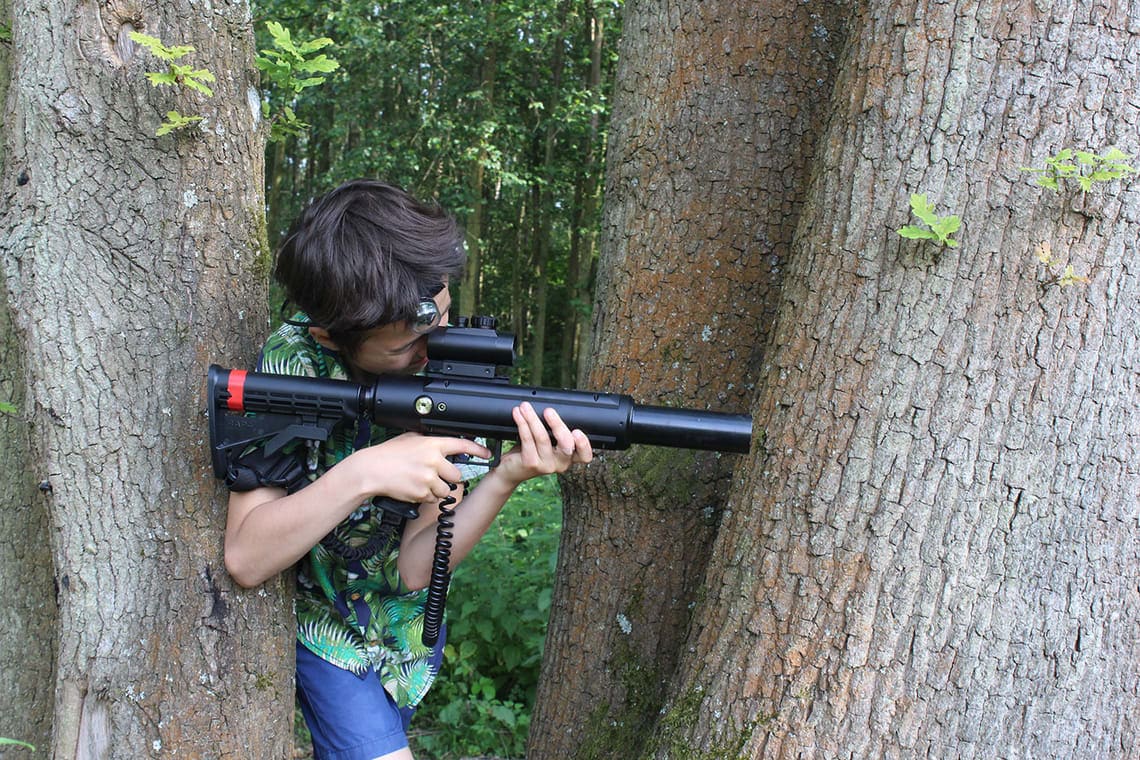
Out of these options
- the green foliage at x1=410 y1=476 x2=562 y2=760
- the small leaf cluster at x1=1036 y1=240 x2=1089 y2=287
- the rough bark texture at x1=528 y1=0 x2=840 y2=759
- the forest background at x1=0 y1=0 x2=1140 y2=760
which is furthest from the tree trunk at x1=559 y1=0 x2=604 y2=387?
the small leaf cluster at x1=1036 y1=240 x2=1089 y2=287

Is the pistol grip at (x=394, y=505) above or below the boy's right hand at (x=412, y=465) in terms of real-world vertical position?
below

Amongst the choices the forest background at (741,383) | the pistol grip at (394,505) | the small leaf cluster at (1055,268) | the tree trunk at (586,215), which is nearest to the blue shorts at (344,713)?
the forest background at (741,383)

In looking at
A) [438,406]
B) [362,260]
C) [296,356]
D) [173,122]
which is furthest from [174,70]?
[438,406]

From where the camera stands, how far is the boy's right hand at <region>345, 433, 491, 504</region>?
195 centimetres

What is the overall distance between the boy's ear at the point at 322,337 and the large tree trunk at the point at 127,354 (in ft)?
0.66

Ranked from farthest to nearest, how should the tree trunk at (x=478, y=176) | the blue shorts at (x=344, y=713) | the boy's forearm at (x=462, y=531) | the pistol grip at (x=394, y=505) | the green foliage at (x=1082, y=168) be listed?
the tree trunk at (x=478, y=176) < the blue shorts at (x=344, y=713) < the boy's forearm at (x=462, y=531) < the pistol grip at (x=394, y=505) < the green foliage at (x=1082, y=168)

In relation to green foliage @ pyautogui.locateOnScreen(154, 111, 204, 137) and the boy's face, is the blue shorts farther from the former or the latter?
green foliage @ pyautogui.locateOnScreen(154, 111, 204, 137)

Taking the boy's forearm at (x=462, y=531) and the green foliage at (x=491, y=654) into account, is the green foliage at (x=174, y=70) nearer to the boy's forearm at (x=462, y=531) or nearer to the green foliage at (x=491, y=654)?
the boy's forearm at (x=462, y=531)

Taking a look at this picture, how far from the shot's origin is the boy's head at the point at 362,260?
1.96 m

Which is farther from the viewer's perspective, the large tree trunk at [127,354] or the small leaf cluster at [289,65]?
the small leaf cluster at [289,65]

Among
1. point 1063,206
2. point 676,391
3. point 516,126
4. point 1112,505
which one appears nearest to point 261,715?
point 676,391

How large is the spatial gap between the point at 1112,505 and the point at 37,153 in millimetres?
2388

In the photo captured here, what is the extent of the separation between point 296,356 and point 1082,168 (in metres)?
1.73

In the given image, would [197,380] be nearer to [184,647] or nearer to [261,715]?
[184,647]
